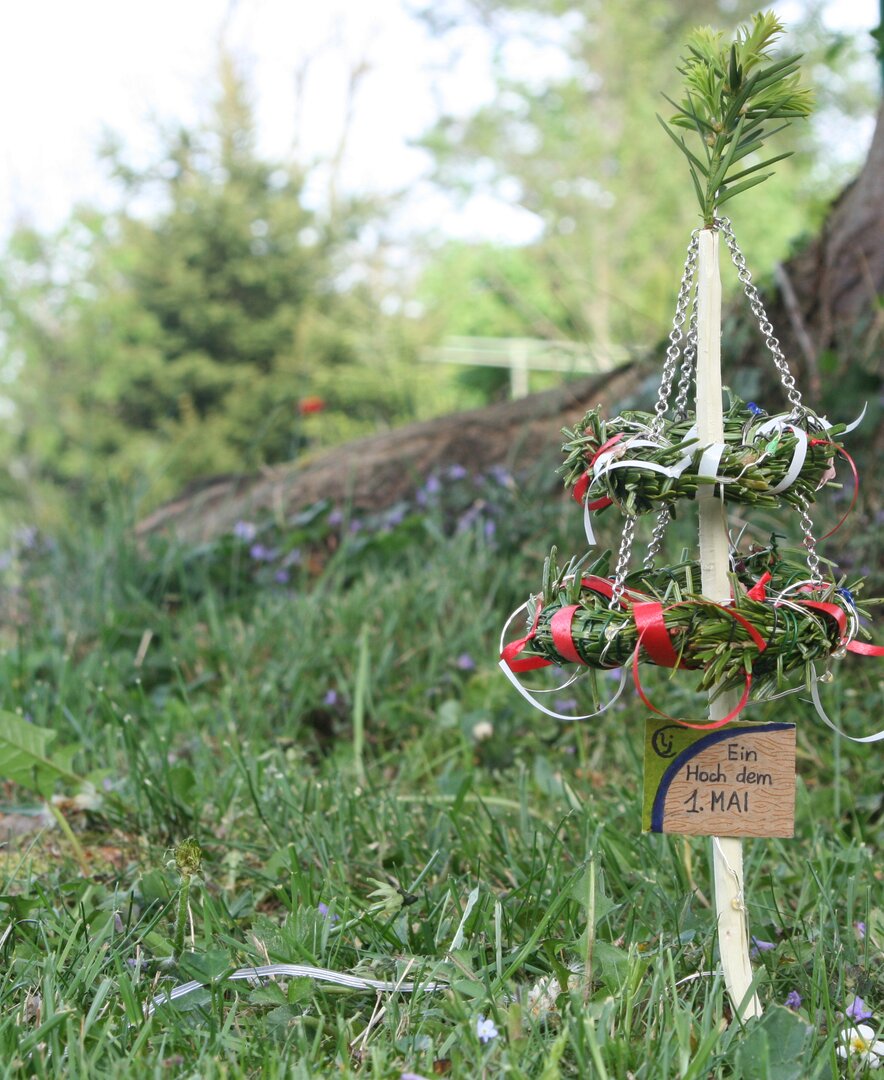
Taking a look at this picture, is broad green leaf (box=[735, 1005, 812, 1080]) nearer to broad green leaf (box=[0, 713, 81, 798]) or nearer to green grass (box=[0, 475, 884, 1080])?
green grass (box=[0, 475, 884, 1080])

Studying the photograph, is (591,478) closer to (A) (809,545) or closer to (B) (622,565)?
(B) (622,565)

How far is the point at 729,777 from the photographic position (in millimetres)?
1298

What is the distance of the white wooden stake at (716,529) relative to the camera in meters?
1.25

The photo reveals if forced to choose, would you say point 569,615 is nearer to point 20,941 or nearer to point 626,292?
point 20,941

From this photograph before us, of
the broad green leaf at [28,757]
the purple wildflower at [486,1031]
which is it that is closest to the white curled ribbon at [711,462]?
the purple wildflower at [486,1031]

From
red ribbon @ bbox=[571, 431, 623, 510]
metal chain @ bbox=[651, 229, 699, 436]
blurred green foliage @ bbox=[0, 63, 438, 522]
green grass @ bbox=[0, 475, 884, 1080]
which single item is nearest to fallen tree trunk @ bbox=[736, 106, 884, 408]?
green grass @ bbox=[0, 475, 884, 1080]

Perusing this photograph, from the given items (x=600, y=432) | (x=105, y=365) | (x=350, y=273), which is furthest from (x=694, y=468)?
(x=350, y=273)

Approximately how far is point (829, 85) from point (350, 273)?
15593 millimetres

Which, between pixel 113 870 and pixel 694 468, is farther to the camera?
pixel 113 870

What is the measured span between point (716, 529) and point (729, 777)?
316 millimetres

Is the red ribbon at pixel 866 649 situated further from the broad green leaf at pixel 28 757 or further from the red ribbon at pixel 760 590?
the broad green leaf at pixel 28 757

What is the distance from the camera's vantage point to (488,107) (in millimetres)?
22500

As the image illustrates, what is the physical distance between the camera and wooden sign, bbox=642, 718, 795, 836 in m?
1.29

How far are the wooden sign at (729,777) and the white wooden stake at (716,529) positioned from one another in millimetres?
58
